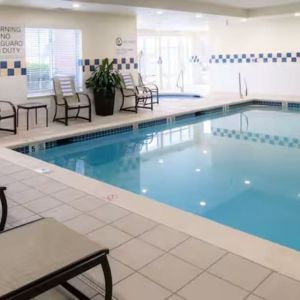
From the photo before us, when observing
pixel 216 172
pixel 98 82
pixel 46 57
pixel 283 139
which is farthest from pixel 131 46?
pixel 216 172

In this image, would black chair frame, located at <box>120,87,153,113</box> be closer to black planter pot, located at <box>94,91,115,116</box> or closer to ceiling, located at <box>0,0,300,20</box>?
black planter pot, located at <box>94,91,115,116</box>

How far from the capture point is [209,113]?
9406 mm

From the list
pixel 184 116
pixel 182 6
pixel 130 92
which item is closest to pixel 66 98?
pixel 130 92

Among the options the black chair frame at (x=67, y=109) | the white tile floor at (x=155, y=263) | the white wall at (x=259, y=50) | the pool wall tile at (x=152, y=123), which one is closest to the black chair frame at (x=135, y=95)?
the pool wall tile at (x=152, y=123)

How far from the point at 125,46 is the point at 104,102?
1467 millimetres

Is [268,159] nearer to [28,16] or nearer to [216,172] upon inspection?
[216,172]

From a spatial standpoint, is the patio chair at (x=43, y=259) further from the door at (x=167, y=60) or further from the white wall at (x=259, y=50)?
the door at (x=167, y=60)

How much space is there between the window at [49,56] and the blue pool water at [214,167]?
1.75 meters

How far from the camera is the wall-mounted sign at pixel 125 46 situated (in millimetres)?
8508

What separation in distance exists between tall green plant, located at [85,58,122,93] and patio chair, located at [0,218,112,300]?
598 centimetres

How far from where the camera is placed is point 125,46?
8648 mm

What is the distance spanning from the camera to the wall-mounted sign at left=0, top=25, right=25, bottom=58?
6.70 m

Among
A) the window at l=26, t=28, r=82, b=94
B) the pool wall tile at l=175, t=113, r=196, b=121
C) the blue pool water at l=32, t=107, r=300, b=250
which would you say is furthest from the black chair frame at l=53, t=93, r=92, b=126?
the pool wall tile at l=175, t=113, r=196, b=121

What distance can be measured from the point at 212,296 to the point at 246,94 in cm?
960
